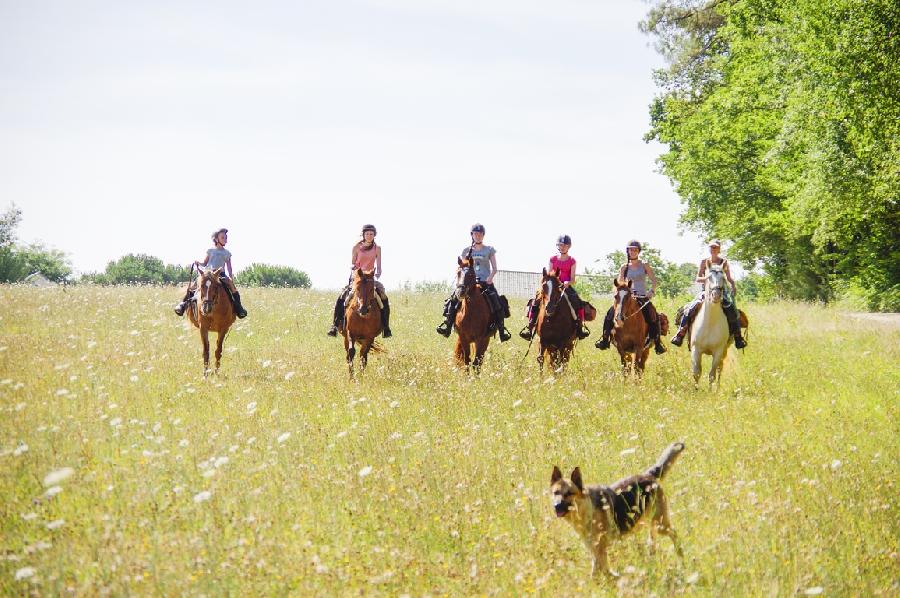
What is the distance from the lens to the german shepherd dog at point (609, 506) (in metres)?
5.93

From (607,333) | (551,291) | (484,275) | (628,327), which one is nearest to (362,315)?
(484,275)

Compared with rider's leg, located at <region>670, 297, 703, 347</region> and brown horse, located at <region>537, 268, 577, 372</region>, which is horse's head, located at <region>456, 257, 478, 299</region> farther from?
rider's leg, located at <region>670, 297, 703, 347</region>

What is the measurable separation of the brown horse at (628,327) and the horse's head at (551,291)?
3.48 feet

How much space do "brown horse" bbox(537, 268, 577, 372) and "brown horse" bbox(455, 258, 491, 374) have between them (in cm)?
107

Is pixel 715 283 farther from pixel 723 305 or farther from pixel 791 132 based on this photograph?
pixel 791 132

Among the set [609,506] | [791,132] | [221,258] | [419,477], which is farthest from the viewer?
[791,132]

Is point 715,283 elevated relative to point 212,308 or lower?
elevated

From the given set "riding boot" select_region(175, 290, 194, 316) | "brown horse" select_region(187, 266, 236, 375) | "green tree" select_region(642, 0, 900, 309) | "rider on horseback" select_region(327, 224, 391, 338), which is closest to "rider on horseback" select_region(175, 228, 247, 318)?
"brown horse" select_region(187, 266, 236, 375)

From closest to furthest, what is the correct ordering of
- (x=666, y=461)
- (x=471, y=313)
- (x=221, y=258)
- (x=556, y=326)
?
(x=666, y=461), (x=556, y=326), (x=471, y=313), (x=221, y=258)

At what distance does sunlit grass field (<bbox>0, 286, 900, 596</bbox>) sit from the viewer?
240 inches

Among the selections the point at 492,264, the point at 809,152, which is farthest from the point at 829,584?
the point at 809,152

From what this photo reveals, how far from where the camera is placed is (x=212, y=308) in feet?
52.1

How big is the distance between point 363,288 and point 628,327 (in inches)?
196

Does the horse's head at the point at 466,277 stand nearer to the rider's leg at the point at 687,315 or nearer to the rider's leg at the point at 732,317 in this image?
the rider's leg at the point at 687,315
